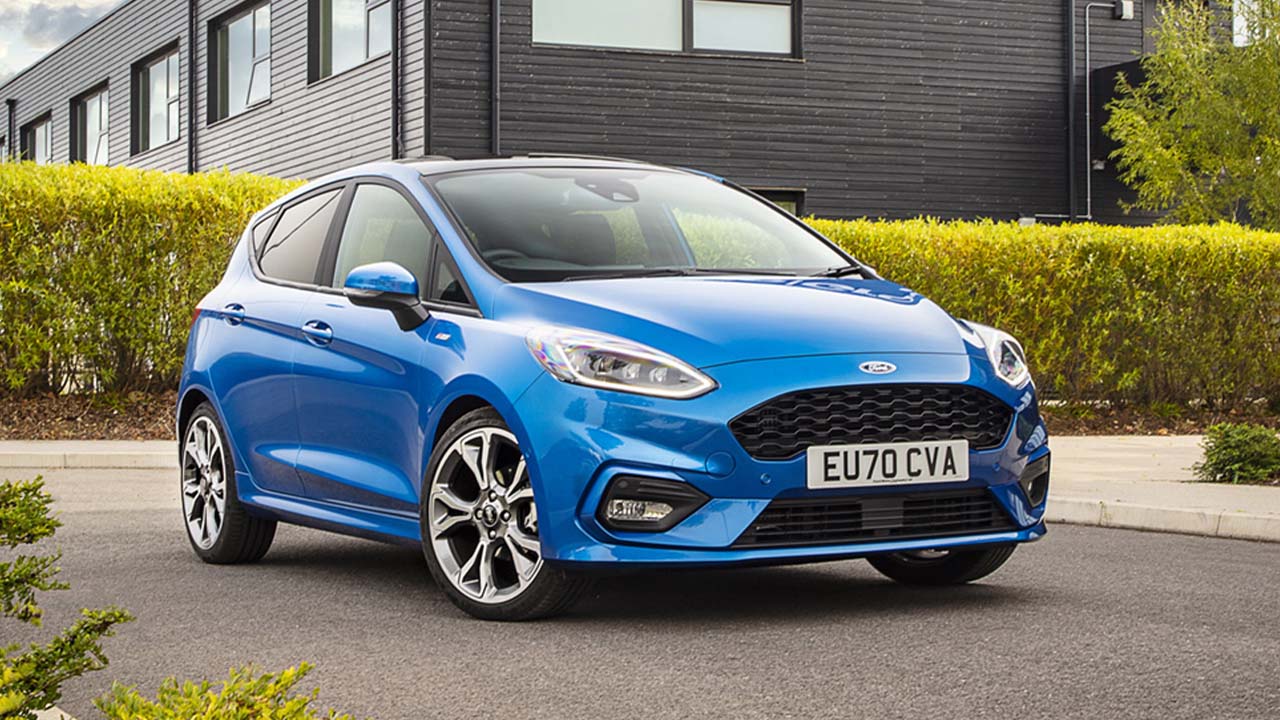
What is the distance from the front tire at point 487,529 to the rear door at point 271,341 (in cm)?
125

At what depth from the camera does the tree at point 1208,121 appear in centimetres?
2230

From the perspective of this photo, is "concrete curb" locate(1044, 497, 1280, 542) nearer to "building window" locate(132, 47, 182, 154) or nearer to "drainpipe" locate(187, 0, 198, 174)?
"drainpipe" locate(187, 0, 198, 174)

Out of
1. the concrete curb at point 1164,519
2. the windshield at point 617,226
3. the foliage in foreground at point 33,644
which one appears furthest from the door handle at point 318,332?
the concrete curb at point 1164,519

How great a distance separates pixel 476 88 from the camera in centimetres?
2166

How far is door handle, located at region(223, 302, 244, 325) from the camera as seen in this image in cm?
762

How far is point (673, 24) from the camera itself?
22.6m

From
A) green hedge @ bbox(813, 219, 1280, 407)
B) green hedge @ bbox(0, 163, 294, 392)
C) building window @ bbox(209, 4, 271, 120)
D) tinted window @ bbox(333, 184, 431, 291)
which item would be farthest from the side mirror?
building window @ bbox(209, 4, 271, 120)

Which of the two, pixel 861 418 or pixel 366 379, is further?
pixel 366 379

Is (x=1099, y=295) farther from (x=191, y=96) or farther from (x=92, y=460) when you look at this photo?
(x=191, y=96)

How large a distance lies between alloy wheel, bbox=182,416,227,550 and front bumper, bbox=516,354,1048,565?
99.1 inches

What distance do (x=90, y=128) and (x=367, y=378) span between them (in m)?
35.1

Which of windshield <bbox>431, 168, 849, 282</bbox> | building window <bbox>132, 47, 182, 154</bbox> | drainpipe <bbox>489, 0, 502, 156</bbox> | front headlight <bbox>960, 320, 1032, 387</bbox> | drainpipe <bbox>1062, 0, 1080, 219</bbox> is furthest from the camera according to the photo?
building window <bbox>132, 47, 182, 154</bbox>

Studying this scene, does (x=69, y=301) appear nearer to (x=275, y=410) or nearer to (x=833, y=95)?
(x=275, y=410)

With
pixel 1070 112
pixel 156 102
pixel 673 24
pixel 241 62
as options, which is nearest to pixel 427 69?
pixel 673 24
